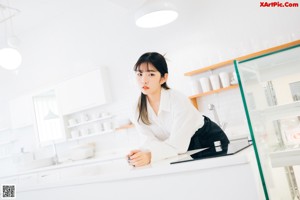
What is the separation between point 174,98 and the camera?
4.57 ft

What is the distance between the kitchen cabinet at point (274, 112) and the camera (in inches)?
34.9

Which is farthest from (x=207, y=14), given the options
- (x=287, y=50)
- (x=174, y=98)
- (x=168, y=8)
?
(x=287, y=50)

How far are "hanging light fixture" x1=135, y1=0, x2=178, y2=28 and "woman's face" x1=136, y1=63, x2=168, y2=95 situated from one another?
46.2 inches

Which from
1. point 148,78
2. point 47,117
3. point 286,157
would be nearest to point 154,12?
point 148,78

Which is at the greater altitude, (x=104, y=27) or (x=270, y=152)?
(x=104, y=27)

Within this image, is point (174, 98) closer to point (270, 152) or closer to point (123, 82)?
point (270, 152)

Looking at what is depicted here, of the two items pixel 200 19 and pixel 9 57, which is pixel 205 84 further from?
pixel 9 57

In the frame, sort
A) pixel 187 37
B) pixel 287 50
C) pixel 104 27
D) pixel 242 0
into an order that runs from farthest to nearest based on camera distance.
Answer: pixel 104 27 < pixel 187 37 < pixel 242 0 < pixel 287 50

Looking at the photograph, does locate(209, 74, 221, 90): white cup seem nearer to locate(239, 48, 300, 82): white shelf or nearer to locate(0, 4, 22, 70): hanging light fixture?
locate(0, 4, 22, 70): hanging light fixture

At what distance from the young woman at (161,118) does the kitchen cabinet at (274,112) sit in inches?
16.2

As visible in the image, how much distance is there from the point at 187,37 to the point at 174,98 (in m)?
2.28

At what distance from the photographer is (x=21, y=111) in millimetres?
4973

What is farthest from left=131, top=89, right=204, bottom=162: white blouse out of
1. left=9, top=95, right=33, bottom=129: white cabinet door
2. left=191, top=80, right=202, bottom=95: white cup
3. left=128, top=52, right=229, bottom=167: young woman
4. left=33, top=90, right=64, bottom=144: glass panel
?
left=9, top=95, right=33, bottom=129: white cabinet door

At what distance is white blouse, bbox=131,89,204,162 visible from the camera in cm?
134
